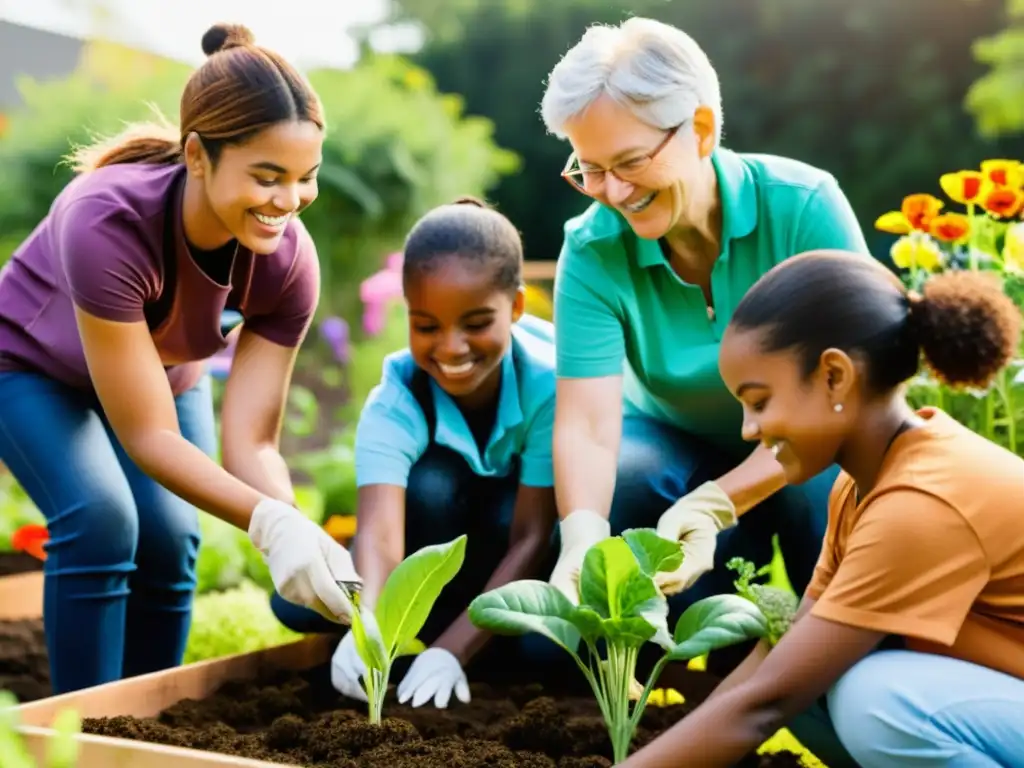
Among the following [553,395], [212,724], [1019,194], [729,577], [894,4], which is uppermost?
[894,4]

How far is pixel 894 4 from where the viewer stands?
9.04 m

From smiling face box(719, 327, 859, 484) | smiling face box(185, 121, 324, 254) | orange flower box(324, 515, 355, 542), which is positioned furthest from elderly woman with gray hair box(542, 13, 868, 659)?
orange flower box(324, 515, 355, 542)

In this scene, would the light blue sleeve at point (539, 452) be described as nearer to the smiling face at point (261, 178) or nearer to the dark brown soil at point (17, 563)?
the smiling face at point (261, 178)

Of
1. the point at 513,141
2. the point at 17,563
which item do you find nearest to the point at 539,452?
the point at 17,563

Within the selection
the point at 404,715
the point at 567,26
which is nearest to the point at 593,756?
the point at 404,715

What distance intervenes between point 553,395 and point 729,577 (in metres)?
0.58

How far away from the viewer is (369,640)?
2.10 meters

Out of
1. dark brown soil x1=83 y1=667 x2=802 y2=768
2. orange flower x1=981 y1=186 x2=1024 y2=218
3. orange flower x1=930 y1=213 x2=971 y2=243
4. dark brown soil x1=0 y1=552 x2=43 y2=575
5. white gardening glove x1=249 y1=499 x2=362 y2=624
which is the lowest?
dark brown soil x1=83 y1=667 x2=802 y2=768

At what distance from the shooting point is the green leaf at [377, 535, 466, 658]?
207 cm

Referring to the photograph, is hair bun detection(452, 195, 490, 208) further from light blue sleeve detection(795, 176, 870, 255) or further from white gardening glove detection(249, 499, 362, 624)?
white gardening glove detection(249, 499, 362, 624)

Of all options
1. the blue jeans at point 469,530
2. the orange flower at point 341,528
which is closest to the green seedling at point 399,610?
the blue jeans at point 469,530

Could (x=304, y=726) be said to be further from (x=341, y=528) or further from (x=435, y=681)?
(x=341, y=528)

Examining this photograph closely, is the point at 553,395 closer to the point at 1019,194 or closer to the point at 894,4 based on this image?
the point at 1019,194

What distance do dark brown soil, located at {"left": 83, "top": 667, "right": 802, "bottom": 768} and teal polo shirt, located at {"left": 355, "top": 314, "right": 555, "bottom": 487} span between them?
1.53 ft
